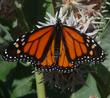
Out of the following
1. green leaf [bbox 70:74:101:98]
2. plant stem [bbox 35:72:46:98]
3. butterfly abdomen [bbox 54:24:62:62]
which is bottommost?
green leaf [bbox 70:74:101:98]

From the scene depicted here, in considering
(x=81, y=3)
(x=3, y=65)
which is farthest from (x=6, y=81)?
(x=81, y=3)

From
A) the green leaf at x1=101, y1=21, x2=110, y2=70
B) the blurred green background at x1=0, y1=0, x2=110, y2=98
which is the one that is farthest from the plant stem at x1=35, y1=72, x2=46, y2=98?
the green leaf at x1=101, y1=21, x2=110, y2=70

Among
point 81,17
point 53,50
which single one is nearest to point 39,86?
point 53,50

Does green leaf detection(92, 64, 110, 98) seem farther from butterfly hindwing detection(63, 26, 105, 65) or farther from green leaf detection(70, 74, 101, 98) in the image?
butterfly hindwing detection(63, 26, 105, 65)

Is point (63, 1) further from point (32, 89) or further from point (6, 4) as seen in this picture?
point (32, 89)

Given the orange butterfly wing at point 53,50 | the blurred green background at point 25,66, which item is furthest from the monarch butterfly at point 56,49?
the blurred green background at point 25,66

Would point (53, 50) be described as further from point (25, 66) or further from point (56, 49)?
point (25, 66)
